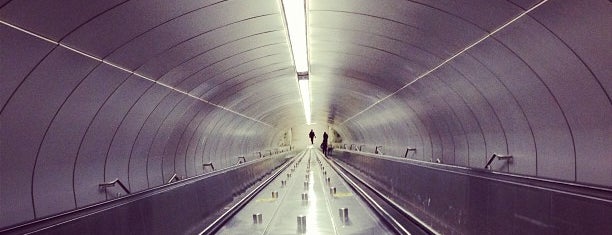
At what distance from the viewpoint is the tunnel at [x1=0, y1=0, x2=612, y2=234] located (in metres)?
6.77

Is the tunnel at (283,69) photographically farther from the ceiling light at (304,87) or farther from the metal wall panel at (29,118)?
the ceiling light at (304,87)

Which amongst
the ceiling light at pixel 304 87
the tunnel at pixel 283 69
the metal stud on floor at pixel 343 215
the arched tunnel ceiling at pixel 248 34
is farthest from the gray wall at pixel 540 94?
the ceiling light at pixel 304 87

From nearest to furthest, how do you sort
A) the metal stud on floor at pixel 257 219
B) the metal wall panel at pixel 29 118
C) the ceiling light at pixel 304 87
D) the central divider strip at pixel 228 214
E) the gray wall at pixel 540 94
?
the gray wall at pixel 540 94 → the metal wall panel at pixel 29 118 → the central divider strip at pixel 228 214 → the metal stud on floor at pixel 257 219 → the ceiling light at pixel 304 87

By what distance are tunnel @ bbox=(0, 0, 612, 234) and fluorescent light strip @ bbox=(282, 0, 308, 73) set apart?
0.18 metres

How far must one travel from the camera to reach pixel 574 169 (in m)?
10.2

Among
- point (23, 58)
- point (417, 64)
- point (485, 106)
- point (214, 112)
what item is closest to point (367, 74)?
point (417, 64)

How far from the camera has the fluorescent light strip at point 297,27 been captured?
9.93 m

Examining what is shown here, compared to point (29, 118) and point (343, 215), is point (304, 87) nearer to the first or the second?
point (343, 215)

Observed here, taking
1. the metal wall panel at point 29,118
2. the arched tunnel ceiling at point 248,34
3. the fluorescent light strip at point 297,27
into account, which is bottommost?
the metal wall panel at point 29,118

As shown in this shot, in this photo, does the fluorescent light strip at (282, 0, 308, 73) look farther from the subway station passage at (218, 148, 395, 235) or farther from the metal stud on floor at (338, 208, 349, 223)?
the metal stud on floor at (338, 208, 349, 223)

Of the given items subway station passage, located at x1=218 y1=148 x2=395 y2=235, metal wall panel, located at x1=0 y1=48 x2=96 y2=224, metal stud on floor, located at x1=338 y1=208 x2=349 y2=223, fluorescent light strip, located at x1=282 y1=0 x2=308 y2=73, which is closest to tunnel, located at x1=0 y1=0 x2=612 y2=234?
metal wall panel, located at x1=0 y1=48 x2=96 y2=224

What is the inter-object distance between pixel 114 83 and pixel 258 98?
13429 mm

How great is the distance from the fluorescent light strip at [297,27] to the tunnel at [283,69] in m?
0.18

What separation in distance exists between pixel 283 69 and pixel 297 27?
634 cm
